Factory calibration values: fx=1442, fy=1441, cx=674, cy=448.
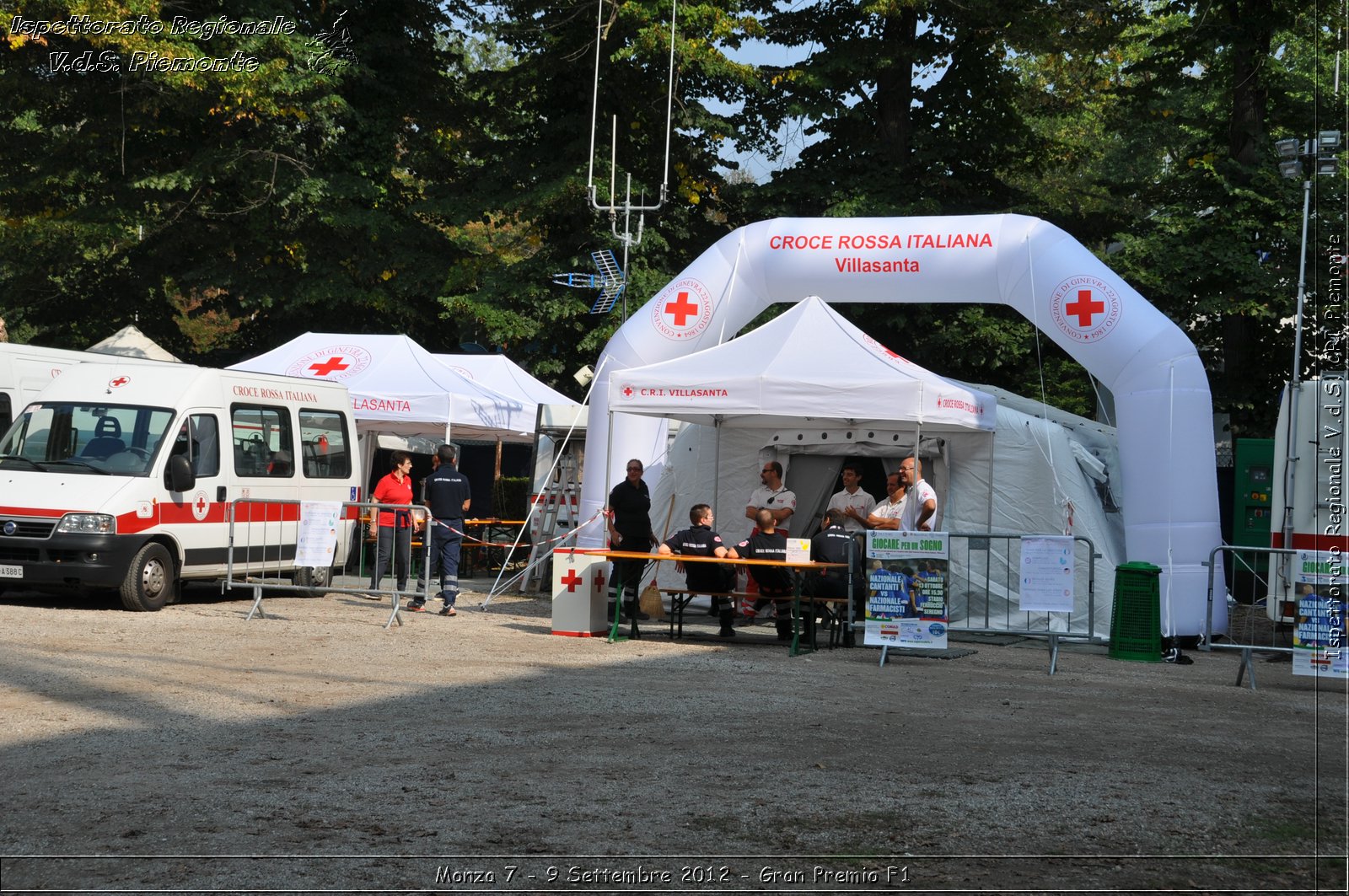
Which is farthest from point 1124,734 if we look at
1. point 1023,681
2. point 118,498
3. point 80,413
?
point 80,413

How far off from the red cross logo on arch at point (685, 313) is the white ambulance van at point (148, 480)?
14.1 ft

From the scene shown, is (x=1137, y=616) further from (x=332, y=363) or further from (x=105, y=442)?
(x=332, y=363)

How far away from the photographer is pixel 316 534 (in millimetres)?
14719

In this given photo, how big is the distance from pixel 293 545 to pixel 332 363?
5.96 metres

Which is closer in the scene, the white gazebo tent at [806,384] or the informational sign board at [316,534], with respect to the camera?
the white gazebo tent at [806,384]

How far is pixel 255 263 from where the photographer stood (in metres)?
29.3

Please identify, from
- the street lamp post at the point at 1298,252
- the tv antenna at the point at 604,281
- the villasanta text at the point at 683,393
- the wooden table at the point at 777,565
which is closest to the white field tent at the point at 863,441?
the villasanta text at the point at 683,393

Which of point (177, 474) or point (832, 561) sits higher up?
point (177, 474)

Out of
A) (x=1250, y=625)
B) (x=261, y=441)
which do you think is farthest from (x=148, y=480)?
(x=1250, y=625)

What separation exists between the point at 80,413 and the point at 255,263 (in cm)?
1470

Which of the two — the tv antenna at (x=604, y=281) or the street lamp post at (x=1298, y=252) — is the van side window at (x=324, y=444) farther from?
the street lamp post at (x=1298, y=252)

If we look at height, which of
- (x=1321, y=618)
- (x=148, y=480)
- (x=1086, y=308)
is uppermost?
(x=1086, y=308)

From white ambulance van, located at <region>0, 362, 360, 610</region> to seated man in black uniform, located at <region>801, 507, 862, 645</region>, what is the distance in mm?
5930

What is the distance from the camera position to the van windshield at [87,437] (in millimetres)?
14883
